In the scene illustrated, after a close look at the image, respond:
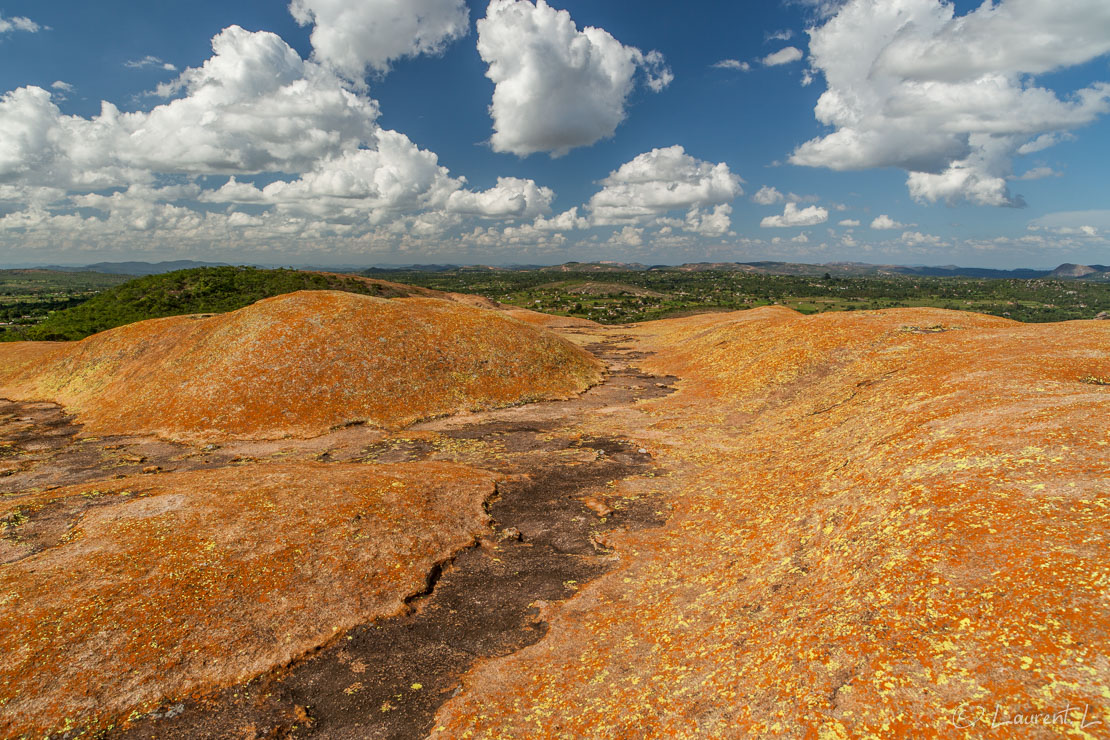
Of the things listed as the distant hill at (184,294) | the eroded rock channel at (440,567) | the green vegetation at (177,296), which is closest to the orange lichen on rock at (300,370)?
the eroded rock channel at (440,567)

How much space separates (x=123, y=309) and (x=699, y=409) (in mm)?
108743

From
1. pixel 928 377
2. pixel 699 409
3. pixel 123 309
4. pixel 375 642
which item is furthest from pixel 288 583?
pixel 123 309

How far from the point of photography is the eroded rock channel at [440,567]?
1035 cm

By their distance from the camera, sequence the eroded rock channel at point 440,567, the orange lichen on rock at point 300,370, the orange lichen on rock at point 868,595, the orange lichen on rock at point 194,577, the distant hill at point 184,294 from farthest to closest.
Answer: the distant hill at point 184,294, the orange lichen on rock at point 300,370, the orange lichen on rock at point 194,577, the eroded rock channel at point 440,567, the orange lichen on rock at point 868,595

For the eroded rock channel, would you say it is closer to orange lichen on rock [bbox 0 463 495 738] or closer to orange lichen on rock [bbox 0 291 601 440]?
orange lichen on rock [bbox 0 463 495 738]

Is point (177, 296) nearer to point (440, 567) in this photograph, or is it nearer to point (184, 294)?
point (184, 294)

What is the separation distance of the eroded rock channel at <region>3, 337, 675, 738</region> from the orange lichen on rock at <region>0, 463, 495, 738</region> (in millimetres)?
855

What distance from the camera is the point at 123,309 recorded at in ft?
285

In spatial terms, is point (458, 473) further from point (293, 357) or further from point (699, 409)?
point (293, 357)

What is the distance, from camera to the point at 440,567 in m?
16.1

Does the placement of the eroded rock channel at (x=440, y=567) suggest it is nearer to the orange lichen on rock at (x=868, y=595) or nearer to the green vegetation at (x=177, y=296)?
the orange lichen on rock at (x=868, y=595)

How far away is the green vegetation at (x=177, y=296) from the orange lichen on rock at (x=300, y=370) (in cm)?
3311

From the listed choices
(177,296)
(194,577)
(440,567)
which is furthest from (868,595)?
(177,296)

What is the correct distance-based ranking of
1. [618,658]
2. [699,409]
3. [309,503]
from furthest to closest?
[699,409] < [309,503] < [618,658]
